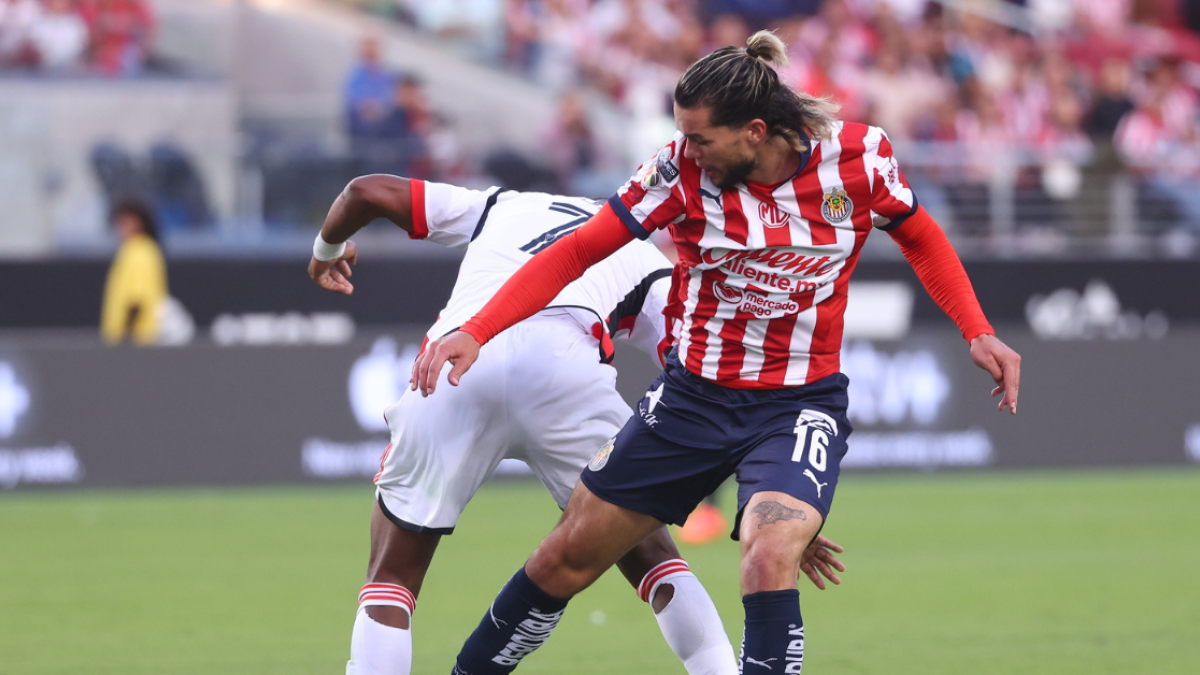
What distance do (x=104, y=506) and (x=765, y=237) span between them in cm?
781

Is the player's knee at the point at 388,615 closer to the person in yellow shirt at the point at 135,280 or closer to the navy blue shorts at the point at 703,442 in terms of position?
the navy blue shorts at the point at 703,442

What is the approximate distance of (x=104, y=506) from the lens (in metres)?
10.8

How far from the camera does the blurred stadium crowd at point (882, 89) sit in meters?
14.1

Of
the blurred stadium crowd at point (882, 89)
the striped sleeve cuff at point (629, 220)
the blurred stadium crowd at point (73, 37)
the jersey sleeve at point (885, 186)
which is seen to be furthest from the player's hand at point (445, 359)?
the blurred stadium crowd at point (73, 37)

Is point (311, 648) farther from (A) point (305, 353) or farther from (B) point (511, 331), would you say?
(A) point (305, 353)

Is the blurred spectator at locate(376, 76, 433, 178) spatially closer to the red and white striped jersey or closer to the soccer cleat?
the soccer cleat

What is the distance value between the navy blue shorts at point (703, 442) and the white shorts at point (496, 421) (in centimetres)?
24

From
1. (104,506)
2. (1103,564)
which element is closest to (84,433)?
(104,506)

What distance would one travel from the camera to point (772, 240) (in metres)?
4.27

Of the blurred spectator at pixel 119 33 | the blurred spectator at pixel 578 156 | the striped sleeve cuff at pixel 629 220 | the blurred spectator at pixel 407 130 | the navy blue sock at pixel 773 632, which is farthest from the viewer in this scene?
the blurred spectator at pixel 119 33

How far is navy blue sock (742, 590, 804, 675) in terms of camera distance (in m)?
3.98

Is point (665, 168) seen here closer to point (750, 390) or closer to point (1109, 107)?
point (750, 390)

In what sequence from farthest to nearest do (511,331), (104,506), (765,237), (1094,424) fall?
(1094,424) < (104,506) < (511,331) < (765,237)

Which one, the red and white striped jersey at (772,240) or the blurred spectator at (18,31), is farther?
the blurred spectator at (18,31)
